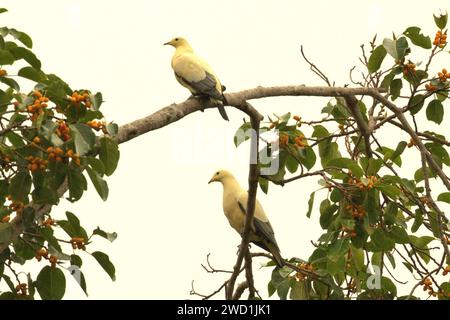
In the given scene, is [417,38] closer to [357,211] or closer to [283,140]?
[283,140]

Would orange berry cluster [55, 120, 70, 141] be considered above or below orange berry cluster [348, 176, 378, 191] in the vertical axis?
below

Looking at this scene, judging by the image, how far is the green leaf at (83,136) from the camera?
3.31 meters

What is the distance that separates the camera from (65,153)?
343 centimetres

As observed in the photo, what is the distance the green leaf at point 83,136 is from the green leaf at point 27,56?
77 cm

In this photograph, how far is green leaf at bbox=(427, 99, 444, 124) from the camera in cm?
547

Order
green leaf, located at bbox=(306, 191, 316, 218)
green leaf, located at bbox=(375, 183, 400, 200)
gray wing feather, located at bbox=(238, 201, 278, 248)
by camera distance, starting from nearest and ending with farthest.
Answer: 1. green leaf, located at bbox=(375, 183, 400, 200)
2. green leaf, located at bbox=(306, 191, 316, 218)
3. gray wing feather, located at bbox=(238, 201, 278, 248)

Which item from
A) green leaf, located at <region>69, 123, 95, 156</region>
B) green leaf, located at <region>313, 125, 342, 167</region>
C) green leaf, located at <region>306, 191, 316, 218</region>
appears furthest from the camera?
green leaf, located at <region>313, 125, 342, 167</region>

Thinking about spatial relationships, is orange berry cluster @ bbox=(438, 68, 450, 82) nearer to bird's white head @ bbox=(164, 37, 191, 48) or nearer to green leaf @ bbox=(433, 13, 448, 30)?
green leaf @ bbox=(433, 13, 448, 30)

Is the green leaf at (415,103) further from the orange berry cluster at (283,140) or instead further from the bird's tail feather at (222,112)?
the bird's tail feather at (222,112)

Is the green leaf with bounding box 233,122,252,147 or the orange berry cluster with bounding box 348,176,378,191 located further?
the green leaf with bounding box 233,122,252,147

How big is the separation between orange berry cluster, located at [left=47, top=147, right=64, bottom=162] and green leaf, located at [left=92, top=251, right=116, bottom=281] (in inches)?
29.7

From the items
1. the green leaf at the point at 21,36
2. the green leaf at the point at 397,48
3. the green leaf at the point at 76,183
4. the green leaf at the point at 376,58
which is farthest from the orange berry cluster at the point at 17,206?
the green leaf at the point at 376,58

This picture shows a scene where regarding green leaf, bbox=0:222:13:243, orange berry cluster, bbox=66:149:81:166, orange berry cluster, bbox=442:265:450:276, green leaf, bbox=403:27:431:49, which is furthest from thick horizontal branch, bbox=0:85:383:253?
orange berry cluster, bbox=442:265:450:276
